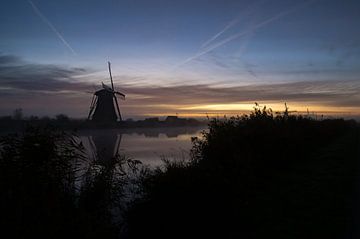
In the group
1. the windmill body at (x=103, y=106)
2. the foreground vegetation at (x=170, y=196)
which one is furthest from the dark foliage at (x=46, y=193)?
the windmill body at (x=103, y=106)

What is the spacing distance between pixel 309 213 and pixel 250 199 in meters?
2.15

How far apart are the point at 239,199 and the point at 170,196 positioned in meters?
2.28

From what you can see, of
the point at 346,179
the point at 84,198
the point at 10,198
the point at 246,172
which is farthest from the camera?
the point at 346,179

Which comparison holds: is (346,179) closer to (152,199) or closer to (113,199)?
(152,199)

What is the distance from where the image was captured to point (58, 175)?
292 inches

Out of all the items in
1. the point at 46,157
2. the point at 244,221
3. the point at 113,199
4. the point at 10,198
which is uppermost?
the point at 46,157

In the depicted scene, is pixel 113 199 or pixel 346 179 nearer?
pixel 113 199

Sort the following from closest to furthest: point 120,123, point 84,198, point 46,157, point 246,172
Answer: point 46,157 → point 84,198 → point 246,172 → point 120,123

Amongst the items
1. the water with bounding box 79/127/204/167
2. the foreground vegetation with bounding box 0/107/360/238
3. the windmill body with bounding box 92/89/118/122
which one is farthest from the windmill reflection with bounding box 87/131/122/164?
the windmill body with bounding box 92/89/118/122

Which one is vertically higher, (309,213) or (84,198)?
(84,198)

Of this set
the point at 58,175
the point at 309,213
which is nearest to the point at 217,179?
the point at 309,213

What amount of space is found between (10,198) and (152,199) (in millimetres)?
4225

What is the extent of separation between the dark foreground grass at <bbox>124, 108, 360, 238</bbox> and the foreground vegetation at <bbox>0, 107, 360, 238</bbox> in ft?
0.09

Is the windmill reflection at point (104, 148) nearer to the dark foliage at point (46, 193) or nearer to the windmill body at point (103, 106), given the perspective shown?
the dark foliage at point (46, 193)
